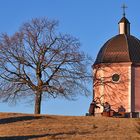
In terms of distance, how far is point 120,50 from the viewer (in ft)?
165

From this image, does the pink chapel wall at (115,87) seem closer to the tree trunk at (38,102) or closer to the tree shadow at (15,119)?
the tree trunk at (38,102)

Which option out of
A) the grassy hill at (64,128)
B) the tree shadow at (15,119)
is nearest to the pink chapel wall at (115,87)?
the grassy hill at (64,128)

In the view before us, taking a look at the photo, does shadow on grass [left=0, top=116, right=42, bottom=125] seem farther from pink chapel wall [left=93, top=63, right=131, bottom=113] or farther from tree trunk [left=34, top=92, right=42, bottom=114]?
pink chapel wall [left=93, top=63, right=131, bottom=113]

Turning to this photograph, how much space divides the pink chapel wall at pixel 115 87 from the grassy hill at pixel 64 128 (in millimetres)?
14285

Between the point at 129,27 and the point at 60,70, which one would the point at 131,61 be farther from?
the point at 60,70

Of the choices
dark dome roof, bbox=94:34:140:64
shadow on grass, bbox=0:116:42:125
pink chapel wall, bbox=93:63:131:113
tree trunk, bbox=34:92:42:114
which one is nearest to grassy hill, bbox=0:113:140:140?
shadow on grass, bbox=0:116:42:125

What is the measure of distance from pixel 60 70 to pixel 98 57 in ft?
29.6

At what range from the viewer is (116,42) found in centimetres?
5106

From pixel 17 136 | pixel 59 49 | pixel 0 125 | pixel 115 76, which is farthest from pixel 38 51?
pixel 17 136

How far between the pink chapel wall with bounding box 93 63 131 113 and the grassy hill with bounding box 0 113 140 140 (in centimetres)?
1429

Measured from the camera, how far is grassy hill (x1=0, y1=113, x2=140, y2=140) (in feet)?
87.8

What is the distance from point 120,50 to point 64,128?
21.7m

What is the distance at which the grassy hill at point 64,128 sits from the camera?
26766 mm

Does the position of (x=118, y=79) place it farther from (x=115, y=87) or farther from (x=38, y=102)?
(x=38, y=102)
